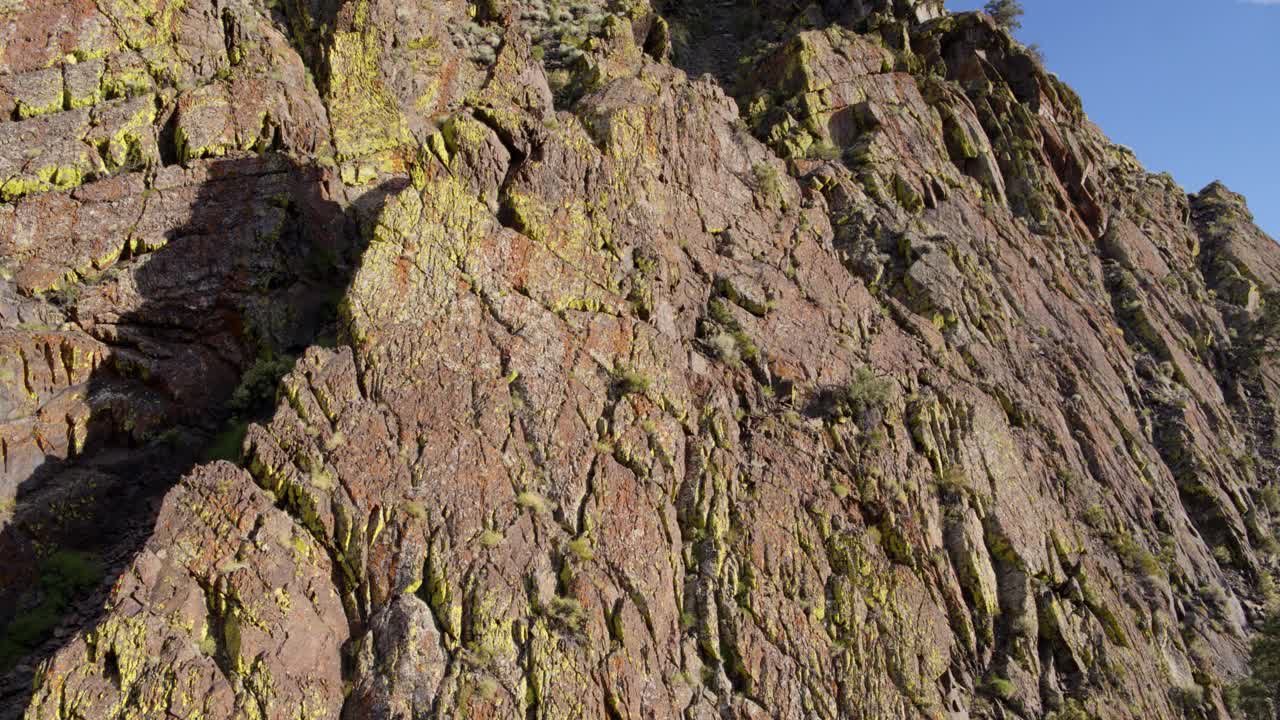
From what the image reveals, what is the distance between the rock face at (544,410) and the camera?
15.2 metres

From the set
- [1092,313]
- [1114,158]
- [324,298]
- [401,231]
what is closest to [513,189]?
[401,231]

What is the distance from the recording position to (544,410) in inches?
728

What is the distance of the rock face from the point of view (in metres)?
15.2

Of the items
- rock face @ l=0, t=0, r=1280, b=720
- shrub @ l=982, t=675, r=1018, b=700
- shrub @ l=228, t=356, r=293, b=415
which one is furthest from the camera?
shrub @ l=228, t=356, r=293, b=415

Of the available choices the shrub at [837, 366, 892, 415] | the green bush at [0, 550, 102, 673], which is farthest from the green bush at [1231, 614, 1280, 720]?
the green bush at [0, 550, 102, 673]

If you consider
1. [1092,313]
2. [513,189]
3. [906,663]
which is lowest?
[906,663]

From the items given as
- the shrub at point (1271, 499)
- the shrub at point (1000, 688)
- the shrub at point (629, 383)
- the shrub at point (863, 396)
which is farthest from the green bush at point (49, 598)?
the shrub at point (1271, 499)

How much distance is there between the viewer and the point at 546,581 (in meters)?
16.2

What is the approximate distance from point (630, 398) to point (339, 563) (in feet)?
23.7

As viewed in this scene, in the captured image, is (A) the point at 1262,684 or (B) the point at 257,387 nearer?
(B) the point at 257,387

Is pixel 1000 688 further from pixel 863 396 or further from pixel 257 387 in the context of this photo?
pixel 257 387

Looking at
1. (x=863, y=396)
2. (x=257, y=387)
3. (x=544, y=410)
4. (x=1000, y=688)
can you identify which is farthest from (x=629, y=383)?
(x=1000, y=688)

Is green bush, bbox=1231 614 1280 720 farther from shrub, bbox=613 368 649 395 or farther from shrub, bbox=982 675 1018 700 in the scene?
shrub, bbox=613 368 649 395

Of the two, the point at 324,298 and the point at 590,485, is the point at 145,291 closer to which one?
the point at 324,298
